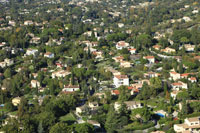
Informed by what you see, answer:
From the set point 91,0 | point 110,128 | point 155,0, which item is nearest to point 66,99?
point 110,128

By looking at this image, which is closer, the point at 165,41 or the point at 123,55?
the point at 123,55

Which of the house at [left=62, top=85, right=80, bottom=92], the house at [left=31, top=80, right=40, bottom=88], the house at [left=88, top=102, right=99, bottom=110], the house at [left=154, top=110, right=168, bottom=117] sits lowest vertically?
the house at [left=31, top=80, right=40, bottom=88]

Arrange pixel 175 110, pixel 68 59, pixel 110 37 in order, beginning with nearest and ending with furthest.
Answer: pixel 175 110
pixel 68 59
pixel 110 37

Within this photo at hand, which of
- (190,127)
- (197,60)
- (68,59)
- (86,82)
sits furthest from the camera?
(68,59)


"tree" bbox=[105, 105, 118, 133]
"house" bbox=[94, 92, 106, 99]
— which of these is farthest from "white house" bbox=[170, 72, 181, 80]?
"tree" bbox=[105, 105, 118, 133]

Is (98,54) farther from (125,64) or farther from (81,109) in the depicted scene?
(81,109)

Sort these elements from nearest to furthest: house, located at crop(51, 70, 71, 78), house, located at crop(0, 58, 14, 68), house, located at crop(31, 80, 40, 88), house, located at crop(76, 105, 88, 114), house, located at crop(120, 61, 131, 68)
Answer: house, located at crop(76, 105, 88, 114)
house, located at crop(31, 80, 40, 88)
house, located at crop(51, 70, 71, 78)
house, located at crop(120, 61, 131, 68)
house, located at crop(0, 58, 14, 68)

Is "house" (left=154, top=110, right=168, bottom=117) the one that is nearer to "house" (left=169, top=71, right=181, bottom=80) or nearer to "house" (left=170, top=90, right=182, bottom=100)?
"house" (left=170, top=90, right=182, bottom=100)

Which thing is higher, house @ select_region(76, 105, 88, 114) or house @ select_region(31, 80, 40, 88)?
house @ select_region(76, 105, 88, 114)

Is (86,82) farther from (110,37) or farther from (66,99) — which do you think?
(110,37)
